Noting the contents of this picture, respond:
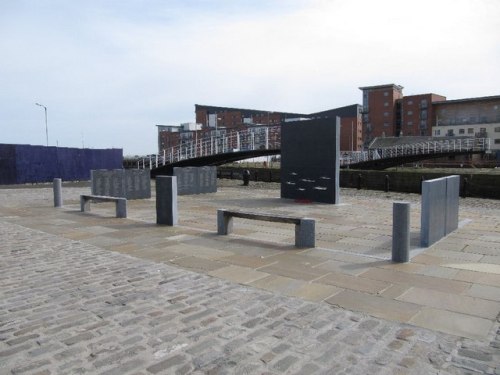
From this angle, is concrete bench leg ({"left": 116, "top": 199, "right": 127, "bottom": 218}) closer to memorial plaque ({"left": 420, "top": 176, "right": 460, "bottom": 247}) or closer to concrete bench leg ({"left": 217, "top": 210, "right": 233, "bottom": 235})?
concrete bench leg ({"left": 217, "top": 210, "right": 233, "bottom": 235})

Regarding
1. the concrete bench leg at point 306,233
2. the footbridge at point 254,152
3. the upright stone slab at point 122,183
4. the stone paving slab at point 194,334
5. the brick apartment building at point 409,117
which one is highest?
the brick apartment building at point 409,117

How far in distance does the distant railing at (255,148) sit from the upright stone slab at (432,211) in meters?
19.6

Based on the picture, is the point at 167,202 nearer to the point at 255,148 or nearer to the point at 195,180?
the point at 195,180

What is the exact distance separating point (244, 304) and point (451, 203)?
6.29 metres

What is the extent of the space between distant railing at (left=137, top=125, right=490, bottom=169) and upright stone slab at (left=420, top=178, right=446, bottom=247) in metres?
19.6

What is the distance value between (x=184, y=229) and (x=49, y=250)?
2987 millimetres

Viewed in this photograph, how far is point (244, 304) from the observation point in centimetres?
484

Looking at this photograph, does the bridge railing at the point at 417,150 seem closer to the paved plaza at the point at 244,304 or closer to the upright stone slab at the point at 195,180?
the upright stone slab at the point at 195,180

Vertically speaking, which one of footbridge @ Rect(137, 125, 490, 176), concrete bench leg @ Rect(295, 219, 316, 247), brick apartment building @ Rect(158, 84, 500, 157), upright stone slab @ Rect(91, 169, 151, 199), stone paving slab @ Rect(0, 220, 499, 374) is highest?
brick apartment building @ Rect(158, 84, 500, 157)

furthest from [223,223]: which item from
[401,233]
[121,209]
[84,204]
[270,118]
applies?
[270,118]

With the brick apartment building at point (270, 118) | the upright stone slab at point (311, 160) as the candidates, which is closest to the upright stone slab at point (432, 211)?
the upright stone slab at point (311, 160)

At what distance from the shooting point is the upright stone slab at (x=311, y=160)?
15.3 meters

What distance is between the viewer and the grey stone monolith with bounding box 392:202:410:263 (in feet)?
22.1

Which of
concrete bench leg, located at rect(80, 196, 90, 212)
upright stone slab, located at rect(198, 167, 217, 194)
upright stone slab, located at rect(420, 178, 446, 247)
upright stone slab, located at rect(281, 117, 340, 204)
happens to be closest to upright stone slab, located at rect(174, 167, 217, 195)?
upright stone slab, located at rect(198, 167, 217, 194)
